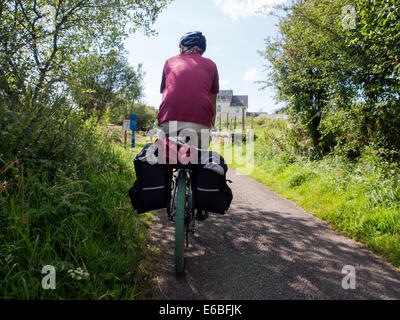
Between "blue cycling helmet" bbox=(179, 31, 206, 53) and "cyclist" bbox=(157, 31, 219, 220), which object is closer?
"cyclist" bbox=(157, 31, 219, 220)

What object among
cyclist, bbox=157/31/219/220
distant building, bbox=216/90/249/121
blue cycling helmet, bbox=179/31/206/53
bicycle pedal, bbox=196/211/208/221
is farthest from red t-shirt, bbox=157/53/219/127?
distant building, bbox=216/90/249/121

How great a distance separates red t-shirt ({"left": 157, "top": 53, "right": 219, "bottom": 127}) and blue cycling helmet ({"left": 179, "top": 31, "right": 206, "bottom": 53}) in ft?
0.64

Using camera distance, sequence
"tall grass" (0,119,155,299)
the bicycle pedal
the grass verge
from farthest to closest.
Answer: the grass verge
the bicycle pedal
"tall grass" (0,119,155,299)

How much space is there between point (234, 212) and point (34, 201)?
321cm

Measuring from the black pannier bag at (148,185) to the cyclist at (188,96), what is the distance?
49cm

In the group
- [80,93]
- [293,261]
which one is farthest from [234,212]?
[80,93]

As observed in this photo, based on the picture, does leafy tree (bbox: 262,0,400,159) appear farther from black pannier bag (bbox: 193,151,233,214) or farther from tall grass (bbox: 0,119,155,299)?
tall grass (bbox: 0,119,155,299)

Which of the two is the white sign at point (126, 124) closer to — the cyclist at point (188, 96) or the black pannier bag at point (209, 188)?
the cyclist at point (188, 96)

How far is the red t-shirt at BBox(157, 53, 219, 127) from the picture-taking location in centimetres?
262

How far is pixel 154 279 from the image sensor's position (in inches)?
87.9

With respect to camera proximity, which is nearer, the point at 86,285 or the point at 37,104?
the point at 86,285

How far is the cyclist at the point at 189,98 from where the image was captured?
2.62 meters
